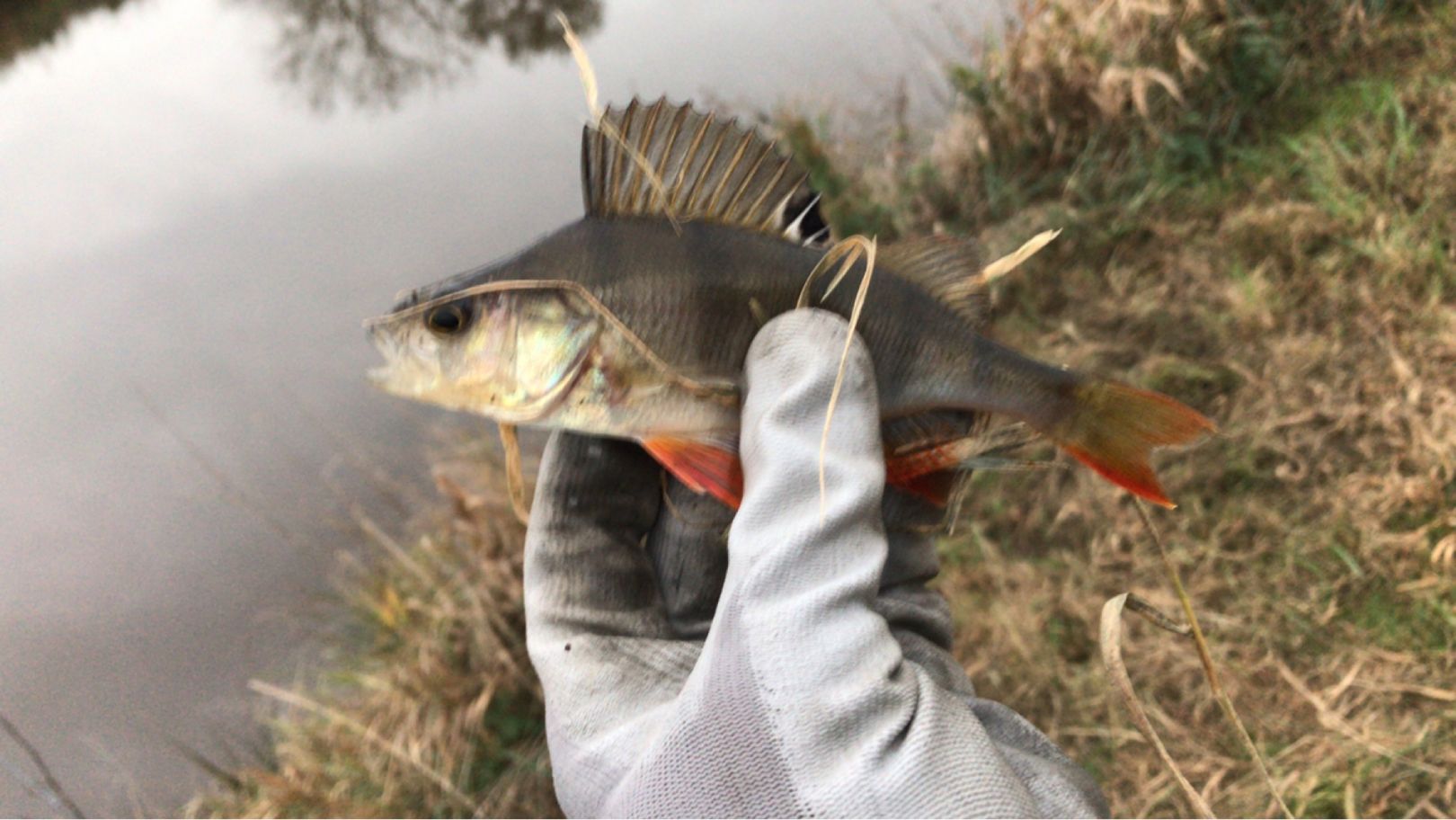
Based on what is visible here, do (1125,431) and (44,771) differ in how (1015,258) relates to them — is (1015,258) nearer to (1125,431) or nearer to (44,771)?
(1125,431)

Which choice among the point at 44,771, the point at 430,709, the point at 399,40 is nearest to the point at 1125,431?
the point at 430,709

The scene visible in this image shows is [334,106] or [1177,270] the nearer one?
[1177,270]

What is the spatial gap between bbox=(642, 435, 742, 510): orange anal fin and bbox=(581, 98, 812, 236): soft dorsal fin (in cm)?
40

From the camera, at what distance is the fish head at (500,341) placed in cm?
141

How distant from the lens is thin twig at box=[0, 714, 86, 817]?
8.22ft

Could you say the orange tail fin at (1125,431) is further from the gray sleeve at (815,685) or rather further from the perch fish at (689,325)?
the gray sleeve at (815,685)

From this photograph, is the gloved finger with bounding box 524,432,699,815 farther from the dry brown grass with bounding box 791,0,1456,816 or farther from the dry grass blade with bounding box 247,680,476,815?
the dry brown grass with bounding box 791,0,1456,816

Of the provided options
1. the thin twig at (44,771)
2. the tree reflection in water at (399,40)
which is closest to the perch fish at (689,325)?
the thin twig at (44,771)

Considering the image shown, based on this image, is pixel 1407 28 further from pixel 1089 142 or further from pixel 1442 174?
pixel 1089 142

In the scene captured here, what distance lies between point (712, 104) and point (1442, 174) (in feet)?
9.48

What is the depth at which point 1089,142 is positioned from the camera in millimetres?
3354

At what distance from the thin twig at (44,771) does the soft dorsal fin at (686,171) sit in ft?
8.24

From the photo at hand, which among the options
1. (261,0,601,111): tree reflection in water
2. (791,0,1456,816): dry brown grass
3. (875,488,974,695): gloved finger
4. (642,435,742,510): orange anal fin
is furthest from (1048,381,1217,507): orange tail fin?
(261,0,601,111): tree reflection in water

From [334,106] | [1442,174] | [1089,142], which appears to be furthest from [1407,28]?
[334,106]
